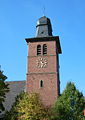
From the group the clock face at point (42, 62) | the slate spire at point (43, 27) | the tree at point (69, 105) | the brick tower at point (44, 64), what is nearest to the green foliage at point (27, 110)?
the tree at point (69, 105)

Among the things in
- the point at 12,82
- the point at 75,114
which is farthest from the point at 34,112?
the point at 12,82

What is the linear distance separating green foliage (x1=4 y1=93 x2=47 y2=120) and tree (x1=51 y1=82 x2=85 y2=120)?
151 centimetres

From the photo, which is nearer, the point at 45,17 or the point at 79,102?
the point at 79,102

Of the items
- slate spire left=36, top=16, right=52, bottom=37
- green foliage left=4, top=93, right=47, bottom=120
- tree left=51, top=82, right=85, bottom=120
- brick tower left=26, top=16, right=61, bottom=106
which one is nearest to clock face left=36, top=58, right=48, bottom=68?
brick tower left=26, top=16, right=61, bottom=106

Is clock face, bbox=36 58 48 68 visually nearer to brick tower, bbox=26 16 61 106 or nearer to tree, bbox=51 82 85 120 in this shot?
brick tower, bbox=26 16 61 106

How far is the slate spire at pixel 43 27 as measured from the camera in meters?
36.5

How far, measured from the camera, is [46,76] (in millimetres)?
33406

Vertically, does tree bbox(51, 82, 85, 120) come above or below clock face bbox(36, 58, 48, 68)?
below

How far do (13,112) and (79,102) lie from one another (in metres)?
6.91

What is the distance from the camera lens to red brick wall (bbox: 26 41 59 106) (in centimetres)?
3225

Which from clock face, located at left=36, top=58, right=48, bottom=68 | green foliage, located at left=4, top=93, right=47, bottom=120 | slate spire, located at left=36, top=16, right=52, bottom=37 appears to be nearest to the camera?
green foliage, located at left=4, top=93, right=47, bottom=120

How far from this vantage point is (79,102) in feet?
94.6

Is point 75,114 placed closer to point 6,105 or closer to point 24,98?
point 24,98

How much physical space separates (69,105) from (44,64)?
7.40m
